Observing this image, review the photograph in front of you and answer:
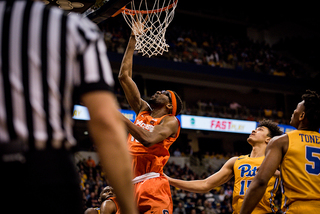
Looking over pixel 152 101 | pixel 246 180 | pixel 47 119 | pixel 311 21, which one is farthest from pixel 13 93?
pixel 311 21

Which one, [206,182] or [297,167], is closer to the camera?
[297,167]

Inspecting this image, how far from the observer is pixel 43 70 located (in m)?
1.07

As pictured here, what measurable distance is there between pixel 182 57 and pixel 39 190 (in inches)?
704

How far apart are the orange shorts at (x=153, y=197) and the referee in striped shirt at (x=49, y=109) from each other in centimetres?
241

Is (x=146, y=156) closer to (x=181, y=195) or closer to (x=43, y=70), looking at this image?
(x=43, y=70)

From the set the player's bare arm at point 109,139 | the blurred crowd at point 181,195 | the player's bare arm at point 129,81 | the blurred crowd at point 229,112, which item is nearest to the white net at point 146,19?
the player's bare arm at point 129,81

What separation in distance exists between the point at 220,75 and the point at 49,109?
59.7ft

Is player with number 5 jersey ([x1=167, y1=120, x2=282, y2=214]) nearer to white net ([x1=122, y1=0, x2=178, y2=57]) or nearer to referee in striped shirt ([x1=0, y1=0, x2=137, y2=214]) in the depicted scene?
white net ([x1=122, y1=0, x2=178, y2=57])

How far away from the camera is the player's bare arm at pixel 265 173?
2.59 metres

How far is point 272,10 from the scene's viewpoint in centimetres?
2384

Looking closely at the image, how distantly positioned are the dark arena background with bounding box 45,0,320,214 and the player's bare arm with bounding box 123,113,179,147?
8.04m

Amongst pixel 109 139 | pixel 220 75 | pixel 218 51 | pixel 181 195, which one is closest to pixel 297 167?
pixel 109 139

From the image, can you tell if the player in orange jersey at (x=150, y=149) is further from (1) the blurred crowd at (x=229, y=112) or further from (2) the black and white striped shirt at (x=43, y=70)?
(1) the blurred crowd at (x=229, y=112)

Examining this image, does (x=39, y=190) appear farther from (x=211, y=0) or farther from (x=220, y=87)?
(x=211, y=0)
